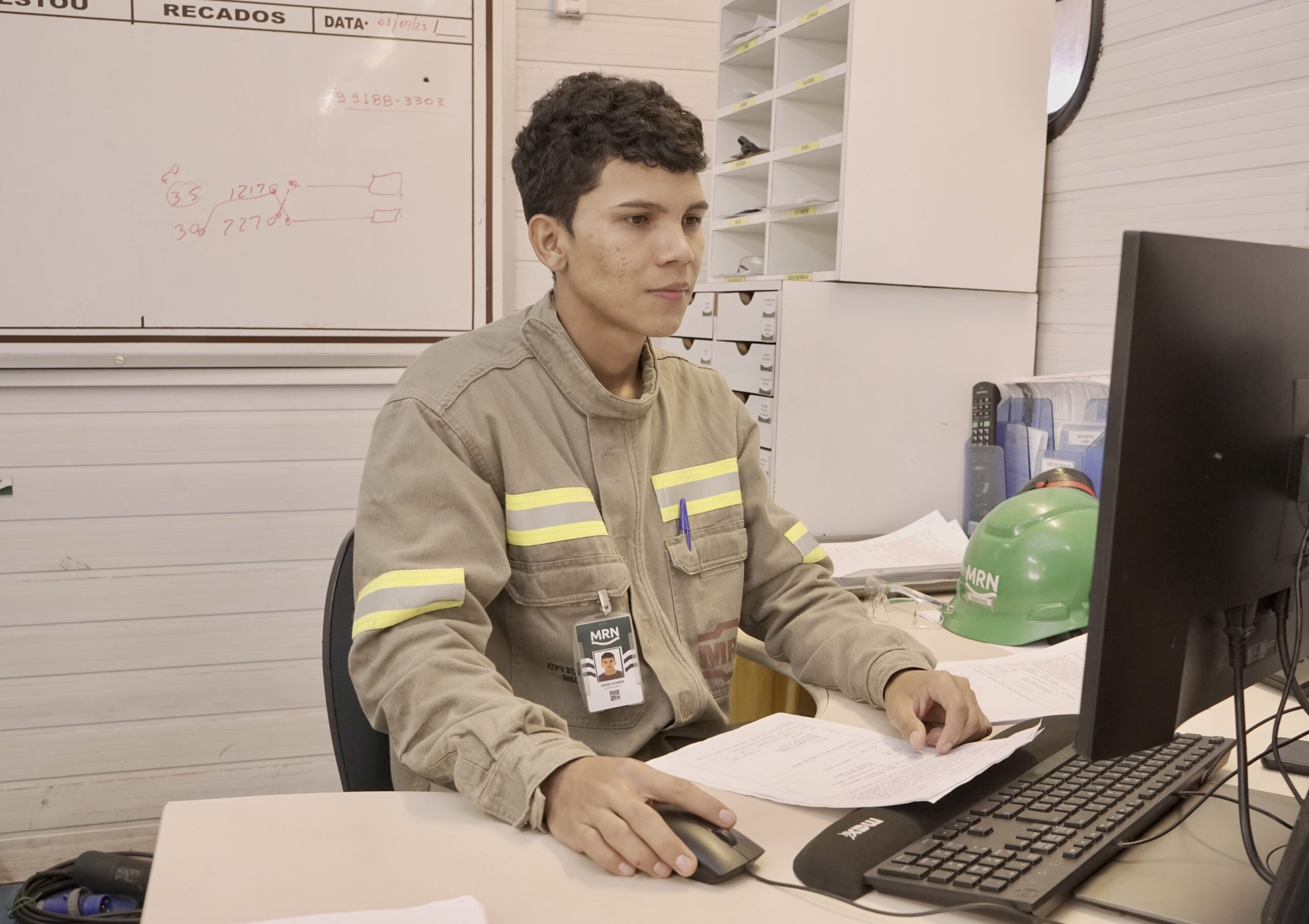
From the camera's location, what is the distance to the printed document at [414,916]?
27.6 inches

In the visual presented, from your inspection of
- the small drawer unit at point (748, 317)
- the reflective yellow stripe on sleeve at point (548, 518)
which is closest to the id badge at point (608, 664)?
the reflective yellow stripe on sleeve at point (548, 518)

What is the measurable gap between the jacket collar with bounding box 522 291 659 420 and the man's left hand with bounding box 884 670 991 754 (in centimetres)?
46

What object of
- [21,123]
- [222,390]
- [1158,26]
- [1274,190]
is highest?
[1158,26]

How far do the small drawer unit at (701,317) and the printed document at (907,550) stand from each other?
60 centimetres

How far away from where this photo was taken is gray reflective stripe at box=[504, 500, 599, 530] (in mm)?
1191

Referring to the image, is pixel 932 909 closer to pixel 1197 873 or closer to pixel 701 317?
pixel 1197 873

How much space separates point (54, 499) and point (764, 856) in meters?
2.05

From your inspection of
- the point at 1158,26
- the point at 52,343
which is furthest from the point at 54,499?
the point at 1158,26

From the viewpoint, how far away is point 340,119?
2.26m

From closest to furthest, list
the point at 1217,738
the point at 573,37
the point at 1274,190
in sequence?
1. the point at 1217,738
2. the point at 1274,190
3. the point at 573,37

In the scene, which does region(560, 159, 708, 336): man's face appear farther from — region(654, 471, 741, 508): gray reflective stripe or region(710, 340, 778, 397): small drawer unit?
region(710, 340, 778, 397): small drawer unit

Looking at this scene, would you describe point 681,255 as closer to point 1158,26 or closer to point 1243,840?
point 1243,840

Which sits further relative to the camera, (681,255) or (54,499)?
(54,499)

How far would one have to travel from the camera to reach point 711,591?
1341 millimetres
